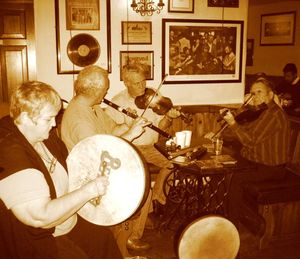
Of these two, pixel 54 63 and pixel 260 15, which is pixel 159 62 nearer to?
pixel 54 63

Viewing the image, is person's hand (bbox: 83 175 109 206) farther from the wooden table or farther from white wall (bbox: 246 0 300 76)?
white wall (bbox: 246 0 300 76)

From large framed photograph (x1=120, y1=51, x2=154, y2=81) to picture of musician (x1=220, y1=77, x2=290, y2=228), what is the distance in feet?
5.26

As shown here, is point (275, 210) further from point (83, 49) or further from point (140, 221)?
point (83, 49)

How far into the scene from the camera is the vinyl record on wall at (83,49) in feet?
15.6

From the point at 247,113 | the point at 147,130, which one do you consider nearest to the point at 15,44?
the point at 147,130

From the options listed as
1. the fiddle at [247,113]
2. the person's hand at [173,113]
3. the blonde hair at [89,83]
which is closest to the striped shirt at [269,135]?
the fiddle at [247,113]

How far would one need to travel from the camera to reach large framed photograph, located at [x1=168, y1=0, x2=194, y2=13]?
5008 mm

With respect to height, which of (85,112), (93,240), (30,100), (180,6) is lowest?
(93,240)

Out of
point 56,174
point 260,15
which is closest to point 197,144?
point 56,174

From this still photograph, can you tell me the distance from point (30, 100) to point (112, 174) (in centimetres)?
56

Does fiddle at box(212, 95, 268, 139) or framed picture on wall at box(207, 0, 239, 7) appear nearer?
fiddle at box(212, 95, 268, 139)

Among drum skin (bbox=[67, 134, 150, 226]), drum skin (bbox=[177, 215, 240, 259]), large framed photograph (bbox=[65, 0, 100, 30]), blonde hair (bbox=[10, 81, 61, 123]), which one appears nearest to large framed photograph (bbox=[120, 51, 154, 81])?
large framed photograph (bbox=[65, 0, 100, 30])

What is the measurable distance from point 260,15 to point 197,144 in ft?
27.2

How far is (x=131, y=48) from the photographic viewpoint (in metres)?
4.99
